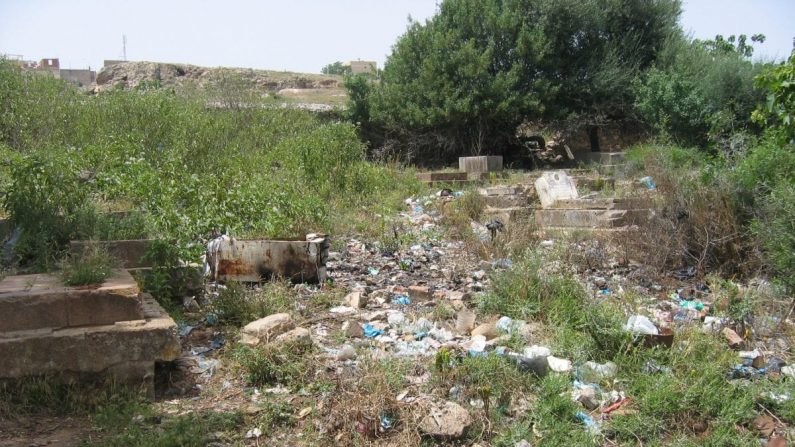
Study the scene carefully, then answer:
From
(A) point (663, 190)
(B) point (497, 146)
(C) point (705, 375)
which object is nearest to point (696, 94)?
(B) point (497, 146)

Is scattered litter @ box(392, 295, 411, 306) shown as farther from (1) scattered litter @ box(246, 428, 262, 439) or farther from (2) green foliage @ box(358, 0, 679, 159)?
(2) green foliage @ box(358, 0, 679, 159)

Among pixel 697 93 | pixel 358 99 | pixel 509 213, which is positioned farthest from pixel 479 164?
pixel 358 99

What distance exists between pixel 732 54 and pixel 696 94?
1.62 meters

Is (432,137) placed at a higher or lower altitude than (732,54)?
lower

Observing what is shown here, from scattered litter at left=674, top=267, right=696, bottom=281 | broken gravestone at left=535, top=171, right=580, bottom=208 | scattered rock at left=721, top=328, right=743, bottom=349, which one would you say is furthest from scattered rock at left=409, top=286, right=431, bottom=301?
broken gravestone at left=535, top=171, right=580, bottom=208

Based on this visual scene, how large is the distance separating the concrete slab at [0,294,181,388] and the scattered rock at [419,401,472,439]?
4.75 ft

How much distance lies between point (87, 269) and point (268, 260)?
1.98 metres

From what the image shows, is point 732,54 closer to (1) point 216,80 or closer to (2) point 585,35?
(2) point 585,35

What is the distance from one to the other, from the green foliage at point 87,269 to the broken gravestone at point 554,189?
20.1 feet

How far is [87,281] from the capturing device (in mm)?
3783

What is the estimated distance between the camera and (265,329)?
4230 millimetres

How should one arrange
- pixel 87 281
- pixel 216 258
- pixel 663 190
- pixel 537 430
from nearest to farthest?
pixel 537 430 < pixel 87 281 < pixel 216 258 < pixel 663 190

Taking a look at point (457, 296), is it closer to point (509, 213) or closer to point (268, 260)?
point (268, 260)

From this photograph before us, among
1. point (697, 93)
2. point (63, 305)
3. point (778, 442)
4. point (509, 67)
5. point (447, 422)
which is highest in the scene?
point (509, 67)
